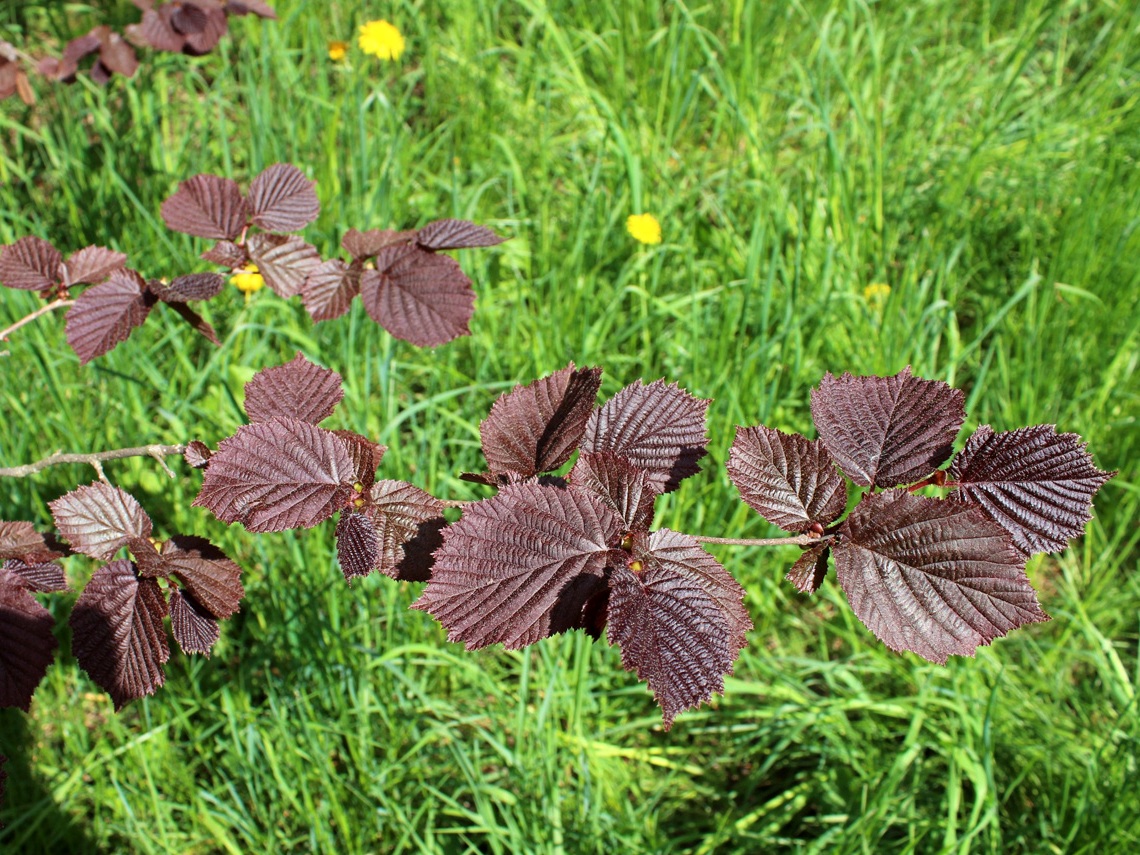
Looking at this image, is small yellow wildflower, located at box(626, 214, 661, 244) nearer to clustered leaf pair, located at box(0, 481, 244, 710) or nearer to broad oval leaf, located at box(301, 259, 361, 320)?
broad oval leaf, located at box(301, 259, 361, 320)

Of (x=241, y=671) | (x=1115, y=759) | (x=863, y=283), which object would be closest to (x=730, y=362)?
(x=863, y=283)

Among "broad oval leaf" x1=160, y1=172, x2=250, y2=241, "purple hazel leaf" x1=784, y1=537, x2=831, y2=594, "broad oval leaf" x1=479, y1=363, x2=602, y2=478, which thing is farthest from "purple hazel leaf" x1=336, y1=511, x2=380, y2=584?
"broad oval leaf" x1=160, y1=172, x2=250, y2=241

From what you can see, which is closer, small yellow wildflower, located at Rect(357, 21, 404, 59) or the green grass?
the green grass

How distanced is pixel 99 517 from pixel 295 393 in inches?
9.5

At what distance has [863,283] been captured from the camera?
2395mm

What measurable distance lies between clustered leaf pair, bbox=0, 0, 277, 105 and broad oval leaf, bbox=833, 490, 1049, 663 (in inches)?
53.3

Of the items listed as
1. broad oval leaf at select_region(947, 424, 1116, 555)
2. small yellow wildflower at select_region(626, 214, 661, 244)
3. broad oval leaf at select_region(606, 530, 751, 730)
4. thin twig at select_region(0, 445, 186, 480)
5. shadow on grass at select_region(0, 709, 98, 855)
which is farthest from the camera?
small yellow wildflower at select_region(626, 214, 661, 244)

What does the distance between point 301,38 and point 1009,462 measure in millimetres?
2643

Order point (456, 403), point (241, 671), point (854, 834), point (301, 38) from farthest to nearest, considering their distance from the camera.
A: point (301, 38) → point (456, 403) → point (241, 671) → point (854, 834)

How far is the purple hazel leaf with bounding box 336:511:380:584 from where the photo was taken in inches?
29.8

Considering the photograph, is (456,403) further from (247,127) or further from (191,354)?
(247,127)

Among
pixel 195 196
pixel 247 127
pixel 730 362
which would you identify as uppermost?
pixel 195 196

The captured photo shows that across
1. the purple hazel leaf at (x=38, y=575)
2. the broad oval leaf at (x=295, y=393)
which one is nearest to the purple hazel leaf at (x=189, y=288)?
the broad oval leaf at (x=295, y=393)

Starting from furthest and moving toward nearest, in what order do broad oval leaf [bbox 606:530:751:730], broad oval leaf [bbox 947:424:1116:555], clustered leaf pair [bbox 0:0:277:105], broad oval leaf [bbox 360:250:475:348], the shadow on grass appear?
1. the shadow on grass
2. clustered leaf pair [bbox 0:0:277:105]
3. broad oval leaf [bbox 360:250:475:348]
4. broad oval leaf [bbox 947:424:1116:555]
5. broad oval leaf [bbox 606:530:751:730]
